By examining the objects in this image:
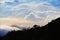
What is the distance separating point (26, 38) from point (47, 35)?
273cm

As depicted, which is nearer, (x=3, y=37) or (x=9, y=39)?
(x=9, y=39)

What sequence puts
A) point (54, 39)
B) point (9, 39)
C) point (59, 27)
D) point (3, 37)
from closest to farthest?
point (54, 39) → point (59, 27) → point (9, 39) → point (3, 37)

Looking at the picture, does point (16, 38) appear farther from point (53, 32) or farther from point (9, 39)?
point (53, 32)

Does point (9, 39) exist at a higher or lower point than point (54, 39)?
higher

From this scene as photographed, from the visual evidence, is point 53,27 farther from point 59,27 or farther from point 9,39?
point 9,39

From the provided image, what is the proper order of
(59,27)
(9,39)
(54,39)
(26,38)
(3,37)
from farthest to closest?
(3,37) < (9,39) < (26,38) < (59,27) < (54,39)

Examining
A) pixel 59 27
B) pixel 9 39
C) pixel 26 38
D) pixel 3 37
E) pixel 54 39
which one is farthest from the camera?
pixel 3 37

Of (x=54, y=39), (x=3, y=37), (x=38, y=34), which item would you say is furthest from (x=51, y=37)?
(x=3, y=37)

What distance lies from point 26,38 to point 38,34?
1663 mm

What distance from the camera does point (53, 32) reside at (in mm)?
17344

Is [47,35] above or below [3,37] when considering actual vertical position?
below

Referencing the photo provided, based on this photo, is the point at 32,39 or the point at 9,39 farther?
the point at 9,39

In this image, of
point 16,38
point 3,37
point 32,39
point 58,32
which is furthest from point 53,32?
point 3,37

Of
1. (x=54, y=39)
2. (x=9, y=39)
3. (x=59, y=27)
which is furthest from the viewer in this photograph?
(x=9, y=39)
